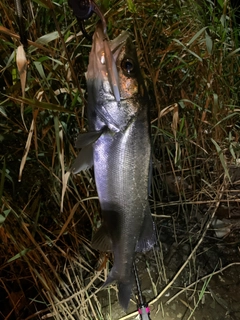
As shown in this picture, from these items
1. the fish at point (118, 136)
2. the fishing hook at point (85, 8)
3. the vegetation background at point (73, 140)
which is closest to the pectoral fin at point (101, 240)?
the fish at point (118, 136)

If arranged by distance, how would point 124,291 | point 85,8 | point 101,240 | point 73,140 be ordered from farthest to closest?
1. point 73,140
2. point 124,291
3. point 101,240
4. point 85,8

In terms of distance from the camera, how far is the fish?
0.69 meters

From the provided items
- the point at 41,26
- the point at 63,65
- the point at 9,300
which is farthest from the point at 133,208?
the point at 9,300

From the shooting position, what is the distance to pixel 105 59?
0.67m

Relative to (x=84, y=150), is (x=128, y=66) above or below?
above

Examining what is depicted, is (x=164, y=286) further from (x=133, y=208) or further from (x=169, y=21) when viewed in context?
(x=169, y=21)

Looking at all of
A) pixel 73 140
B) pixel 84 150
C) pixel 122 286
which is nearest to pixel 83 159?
pixel 84 150

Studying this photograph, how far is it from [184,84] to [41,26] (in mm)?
914

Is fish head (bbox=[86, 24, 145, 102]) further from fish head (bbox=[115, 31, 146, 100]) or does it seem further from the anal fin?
the anal fin

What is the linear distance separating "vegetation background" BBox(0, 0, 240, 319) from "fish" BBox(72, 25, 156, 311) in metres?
0.18

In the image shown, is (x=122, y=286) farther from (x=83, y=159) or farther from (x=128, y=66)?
(x=128, y=66)

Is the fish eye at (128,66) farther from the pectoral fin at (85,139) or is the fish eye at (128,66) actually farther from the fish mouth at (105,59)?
the pectoral fin at (85,139)

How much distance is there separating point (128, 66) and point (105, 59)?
0.07 metres

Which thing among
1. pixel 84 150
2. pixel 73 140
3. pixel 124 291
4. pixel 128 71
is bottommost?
pixel 124 291
